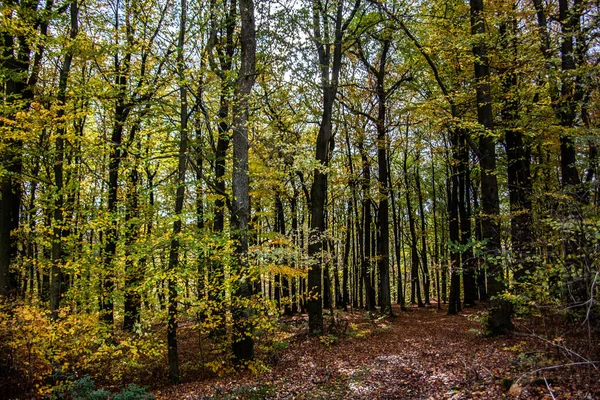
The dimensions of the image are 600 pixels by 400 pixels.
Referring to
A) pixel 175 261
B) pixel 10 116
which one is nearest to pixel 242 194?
pixel 175 261

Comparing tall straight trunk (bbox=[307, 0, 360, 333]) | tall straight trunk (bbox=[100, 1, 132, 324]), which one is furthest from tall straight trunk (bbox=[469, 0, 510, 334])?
tall straight trunk (bbox=[100, 1, 132, 324])

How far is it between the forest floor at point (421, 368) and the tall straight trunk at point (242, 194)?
96 centimetres

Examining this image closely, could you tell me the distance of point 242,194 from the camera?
9406mm

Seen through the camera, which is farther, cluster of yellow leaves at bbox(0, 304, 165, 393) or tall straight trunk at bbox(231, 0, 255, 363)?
tall straight trunk at bbox(231, 0, 255, 363)

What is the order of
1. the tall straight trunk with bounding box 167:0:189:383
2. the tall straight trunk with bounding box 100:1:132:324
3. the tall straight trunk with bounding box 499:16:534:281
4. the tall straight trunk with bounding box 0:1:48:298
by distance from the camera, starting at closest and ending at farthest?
the tall straight trunk with bounding box 499:16:534:281
the tall straight trunk with bounding box 167:0:189:383
the tall straight trunk with bounding box 100:1:132:324
the tall straight trunk with bounding box 0:1:48:298

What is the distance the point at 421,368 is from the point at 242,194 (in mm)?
6208

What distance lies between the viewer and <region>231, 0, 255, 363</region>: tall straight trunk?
28.7ft

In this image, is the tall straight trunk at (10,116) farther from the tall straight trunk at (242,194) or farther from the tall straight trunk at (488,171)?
the tall straight trunk at (488,171)

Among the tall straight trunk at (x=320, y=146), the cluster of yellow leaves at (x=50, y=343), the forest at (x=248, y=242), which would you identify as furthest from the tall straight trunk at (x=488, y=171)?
the cluster of yellow leaves at (x=50, y=343)

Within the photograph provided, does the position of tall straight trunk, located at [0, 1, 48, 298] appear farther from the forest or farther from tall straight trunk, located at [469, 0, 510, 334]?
tall straight trunk, located at [469, 0, 510, 334]

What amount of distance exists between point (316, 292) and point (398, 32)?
11778 millimetres

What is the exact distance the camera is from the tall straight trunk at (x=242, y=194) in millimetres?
8750

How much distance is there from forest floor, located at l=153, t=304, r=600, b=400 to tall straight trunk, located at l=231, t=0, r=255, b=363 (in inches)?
37.9

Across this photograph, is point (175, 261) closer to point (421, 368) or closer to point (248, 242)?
point (248, 242)
